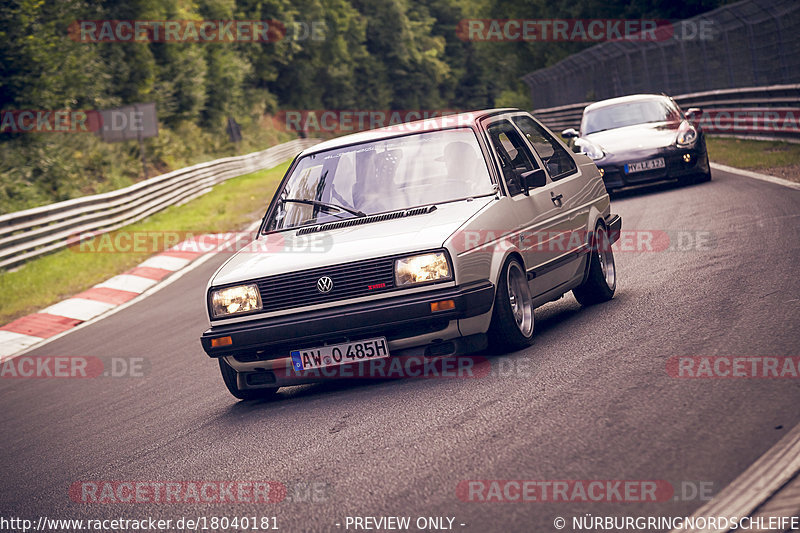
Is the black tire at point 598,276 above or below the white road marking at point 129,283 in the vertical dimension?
above

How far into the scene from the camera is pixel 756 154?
1872 centimetres

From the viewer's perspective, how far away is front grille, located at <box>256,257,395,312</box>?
5.94m

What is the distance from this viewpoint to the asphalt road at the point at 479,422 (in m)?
4.11

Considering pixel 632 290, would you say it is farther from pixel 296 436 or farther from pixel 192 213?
pixel 192 213

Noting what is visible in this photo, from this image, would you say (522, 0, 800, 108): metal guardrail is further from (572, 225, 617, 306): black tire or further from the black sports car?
(572, 225, 617, 306): black tire

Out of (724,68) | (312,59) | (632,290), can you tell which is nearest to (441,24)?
(312,59)

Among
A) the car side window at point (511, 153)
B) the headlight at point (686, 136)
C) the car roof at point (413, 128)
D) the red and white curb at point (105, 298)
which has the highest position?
the car roof at point (413, 128)

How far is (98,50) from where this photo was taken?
36.4 metres

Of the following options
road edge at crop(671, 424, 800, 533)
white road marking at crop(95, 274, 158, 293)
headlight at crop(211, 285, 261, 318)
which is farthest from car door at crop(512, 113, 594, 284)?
white road marking at crop(95, 274, 158, 293)

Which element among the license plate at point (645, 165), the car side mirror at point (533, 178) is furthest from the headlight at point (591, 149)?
the car side mirror at point (533, 178)

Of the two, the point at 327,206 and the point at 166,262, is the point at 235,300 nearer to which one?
the point at 327,206

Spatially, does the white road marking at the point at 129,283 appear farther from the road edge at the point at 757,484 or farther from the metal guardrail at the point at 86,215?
the road edge at the point at 757,484

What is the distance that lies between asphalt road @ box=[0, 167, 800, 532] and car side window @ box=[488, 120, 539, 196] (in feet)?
3.55

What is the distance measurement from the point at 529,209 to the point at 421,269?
52.8 inches
